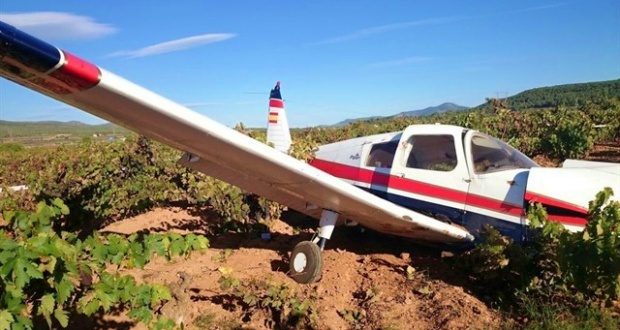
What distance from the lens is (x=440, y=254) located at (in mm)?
Answer: 6047

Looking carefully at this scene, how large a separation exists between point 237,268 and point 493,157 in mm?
3438

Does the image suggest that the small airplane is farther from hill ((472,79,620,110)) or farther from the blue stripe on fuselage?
hill ((472,79,620,110))

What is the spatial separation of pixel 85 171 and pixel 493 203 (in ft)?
21.4

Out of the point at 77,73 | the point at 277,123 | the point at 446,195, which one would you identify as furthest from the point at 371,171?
the point at 277,123

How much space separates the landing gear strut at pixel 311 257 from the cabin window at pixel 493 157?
184cm

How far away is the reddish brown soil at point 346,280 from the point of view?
4.25 m

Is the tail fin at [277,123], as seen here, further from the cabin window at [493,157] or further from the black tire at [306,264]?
the cabin window at [493,157]

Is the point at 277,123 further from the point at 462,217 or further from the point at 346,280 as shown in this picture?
the point at 462,217

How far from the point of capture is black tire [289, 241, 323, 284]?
5.30 metres

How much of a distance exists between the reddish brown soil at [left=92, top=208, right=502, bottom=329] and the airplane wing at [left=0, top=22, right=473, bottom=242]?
21.4 inches

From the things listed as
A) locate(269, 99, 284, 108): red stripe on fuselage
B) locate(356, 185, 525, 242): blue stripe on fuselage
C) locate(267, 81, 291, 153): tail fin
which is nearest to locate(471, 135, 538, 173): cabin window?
locate(356, 185, 525, 242): blue stripe on fuselage

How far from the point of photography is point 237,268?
18.9 feet

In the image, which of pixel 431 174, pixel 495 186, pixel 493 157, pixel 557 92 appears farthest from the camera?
pixel 557 92

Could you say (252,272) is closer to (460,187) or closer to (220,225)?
(220,225)
